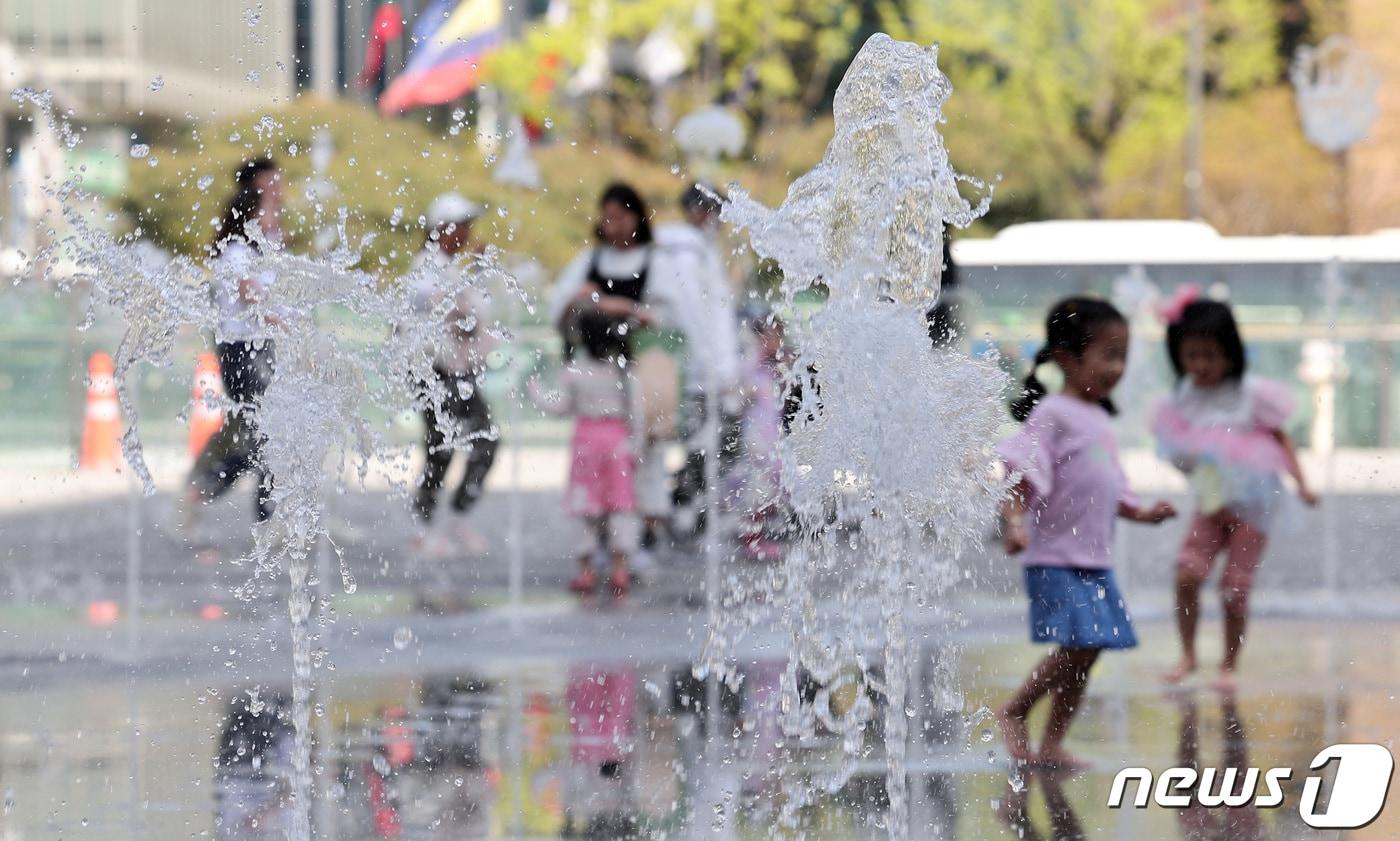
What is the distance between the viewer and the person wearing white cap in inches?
328

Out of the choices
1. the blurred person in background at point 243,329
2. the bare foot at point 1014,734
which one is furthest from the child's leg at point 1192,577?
the blurred person in background at point 243,329

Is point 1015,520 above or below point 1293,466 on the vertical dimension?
below

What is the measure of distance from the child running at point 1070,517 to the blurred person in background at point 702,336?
3181 millimetres

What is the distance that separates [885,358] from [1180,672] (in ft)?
7.33

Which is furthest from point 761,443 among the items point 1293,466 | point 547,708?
point 547,708

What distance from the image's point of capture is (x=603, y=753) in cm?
518

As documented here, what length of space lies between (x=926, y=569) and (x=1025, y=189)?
29354mm

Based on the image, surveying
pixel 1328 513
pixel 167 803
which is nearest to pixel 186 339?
pixel 167 803

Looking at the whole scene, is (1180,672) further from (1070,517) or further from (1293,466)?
(1070,517)

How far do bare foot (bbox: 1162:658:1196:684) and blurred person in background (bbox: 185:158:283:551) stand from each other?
8.54ft

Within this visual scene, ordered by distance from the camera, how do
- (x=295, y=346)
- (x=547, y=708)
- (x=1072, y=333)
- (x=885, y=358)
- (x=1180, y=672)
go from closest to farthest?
1. (x=885, y=358)
2. (x=295, y=346)
3. (x=1072, y=333)
4. (x=547, y=708)
5. (x=1180, y=672)

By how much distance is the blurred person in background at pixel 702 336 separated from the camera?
28.8 ft

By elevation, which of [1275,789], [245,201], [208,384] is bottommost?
[1275,789]

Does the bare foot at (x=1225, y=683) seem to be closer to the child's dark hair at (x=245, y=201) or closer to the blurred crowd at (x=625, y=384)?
the blurred crowd at (x=625, y=384)
